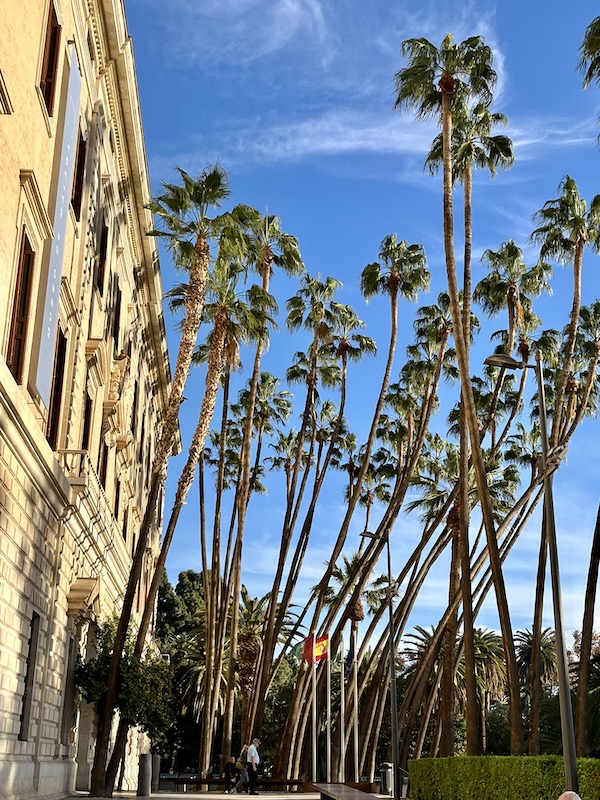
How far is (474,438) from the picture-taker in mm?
27609

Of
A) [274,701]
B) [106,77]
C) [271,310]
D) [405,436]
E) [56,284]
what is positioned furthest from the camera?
[274,701]

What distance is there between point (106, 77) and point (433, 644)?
93.4ft

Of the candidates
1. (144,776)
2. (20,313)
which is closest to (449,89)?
(20,313)

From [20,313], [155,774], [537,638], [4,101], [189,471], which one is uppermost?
[4,101]

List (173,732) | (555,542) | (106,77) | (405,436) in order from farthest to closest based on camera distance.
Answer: (173,732), (405,436), (106,77), (555,542)

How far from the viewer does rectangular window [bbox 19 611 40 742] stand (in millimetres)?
18734

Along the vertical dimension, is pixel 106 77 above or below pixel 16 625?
above

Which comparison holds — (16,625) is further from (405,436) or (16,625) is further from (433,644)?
(405,436)

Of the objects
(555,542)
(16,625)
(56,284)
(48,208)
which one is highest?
(48,208)

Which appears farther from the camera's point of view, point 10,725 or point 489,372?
point 489,372

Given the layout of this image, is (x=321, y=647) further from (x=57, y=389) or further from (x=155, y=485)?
(x=57, y=389)

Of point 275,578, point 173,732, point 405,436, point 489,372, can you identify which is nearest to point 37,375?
point 275,578

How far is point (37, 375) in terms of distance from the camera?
58.9 ft

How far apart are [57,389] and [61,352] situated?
921mm
